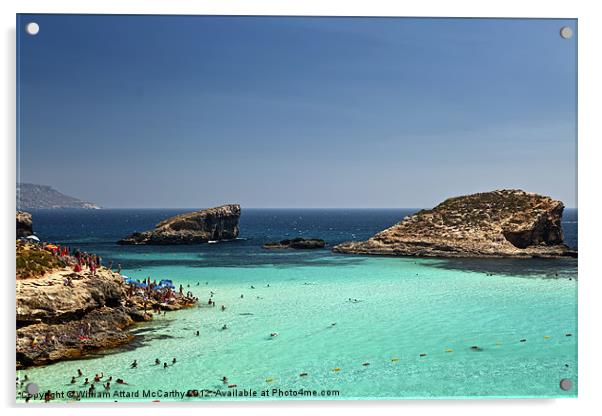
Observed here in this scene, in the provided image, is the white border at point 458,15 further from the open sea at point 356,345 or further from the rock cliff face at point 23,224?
the rock cliff face at point 23,224

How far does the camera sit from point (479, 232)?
123 feet

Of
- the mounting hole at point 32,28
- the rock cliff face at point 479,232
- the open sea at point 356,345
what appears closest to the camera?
the open sea at point 356,345

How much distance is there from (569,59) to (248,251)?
33.4 metres

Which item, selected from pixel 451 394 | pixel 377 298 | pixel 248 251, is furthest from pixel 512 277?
pixel 248 251

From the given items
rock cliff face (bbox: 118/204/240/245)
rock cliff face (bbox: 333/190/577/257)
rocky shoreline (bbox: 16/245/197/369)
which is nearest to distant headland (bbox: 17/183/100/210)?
rocky shoreline (bbox: 16/245/197/369)

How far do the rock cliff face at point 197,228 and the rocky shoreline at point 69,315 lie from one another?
94.7 ft

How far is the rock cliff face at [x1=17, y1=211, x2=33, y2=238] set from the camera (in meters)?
11.8

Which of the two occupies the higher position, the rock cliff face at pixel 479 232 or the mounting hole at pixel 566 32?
the mounting hole at pixel 566 32

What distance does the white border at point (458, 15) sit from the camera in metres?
10.4

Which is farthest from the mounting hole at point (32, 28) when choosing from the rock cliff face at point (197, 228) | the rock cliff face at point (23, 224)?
the rock cliff face at point (197, 228)

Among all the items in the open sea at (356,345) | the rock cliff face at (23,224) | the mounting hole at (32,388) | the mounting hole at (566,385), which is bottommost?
the mounting hole at (566,385)

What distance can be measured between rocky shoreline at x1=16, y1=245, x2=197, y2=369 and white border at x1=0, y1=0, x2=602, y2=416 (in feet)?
4.35

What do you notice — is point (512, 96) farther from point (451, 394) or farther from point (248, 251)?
point (248, 251)

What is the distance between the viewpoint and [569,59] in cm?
1167
